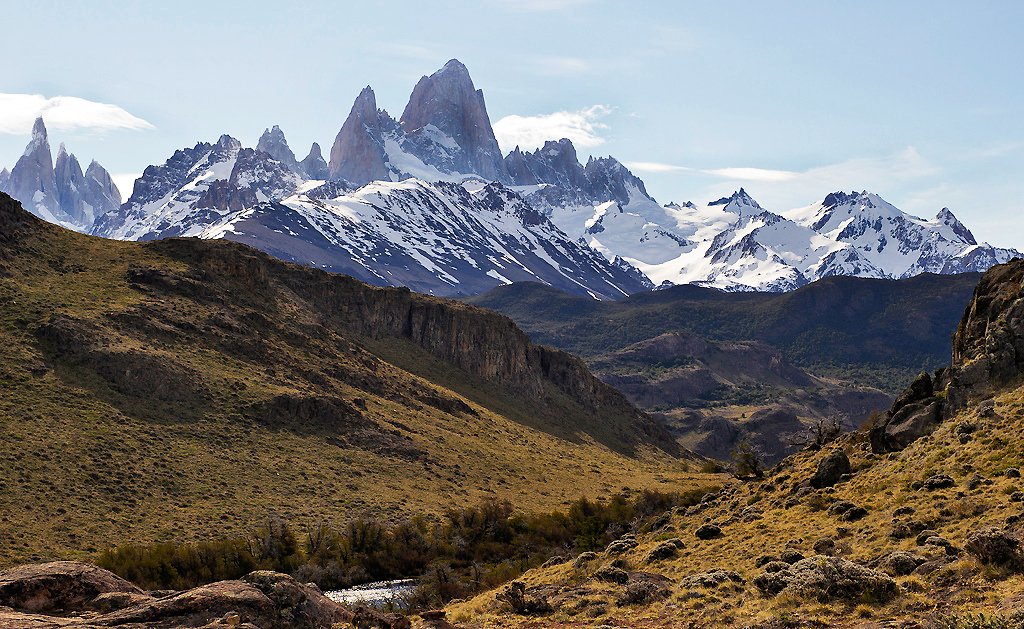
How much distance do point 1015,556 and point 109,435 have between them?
89814 millimetres

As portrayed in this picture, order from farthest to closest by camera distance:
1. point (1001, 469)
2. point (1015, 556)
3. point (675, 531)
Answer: point (675, 531)
point (1001, 469)
point (1015, 556)

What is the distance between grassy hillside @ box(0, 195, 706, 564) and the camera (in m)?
95.6

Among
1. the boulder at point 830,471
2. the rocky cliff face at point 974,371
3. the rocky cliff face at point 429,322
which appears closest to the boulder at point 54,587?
the boulder at point 830,471

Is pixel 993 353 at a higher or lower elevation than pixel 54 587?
higher

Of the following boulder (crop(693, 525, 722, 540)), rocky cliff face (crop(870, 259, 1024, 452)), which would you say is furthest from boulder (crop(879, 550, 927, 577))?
rocky cliff face (crop(870, 259, 1024, 452))

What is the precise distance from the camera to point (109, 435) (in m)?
104

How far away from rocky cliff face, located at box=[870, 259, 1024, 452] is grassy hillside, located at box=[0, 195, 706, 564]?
5836cm

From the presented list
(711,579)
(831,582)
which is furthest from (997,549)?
(711,579)

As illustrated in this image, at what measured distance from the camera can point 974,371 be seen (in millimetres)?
61219

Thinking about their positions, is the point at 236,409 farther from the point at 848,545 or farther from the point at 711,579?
the point at 848,545

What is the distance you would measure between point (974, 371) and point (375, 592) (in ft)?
158

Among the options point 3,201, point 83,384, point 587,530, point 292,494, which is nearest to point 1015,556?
point 587,530

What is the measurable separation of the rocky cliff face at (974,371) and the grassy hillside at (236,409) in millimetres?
58357

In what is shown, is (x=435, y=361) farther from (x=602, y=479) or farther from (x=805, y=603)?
(x=805, y=603)
